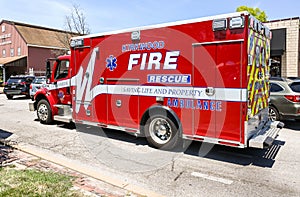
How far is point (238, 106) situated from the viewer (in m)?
4.95

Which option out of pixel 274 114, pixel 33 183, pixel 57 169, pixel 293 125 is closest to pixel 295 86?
pixel 274 114

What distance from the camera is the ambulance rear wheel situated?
5.94m

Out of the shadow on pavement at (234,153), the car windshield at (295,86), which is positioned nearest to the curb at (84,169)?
the shadow on pavement at (234,153)

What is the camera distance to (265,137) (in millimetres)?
5293

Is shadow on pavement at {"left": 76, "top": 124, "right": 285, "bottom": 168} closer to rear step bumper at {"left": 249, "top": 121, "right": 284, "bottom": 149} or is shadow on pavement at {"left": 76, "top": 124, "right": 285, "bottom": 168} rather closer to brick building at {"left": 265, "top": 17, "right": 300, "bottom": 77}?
rear step bumper at {"left": 249, "top": 121, "right": 284, "bottom": 149}

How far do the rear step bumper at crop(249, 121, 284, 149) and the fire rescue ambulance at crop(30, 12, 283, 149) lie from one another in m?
0.02

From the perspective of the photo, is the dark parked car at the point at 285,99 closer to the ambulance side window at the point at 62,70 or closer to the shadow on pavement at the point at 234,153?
the shadow on pavement at the point at 234,153

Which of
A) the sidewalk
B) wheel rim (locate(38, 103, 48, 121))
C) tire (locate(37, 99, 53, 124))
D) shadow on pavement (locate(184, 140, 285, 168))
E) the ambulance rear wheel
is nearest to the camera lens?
the sidewalk

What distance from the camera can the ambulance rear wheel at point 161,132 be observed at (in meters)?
5.94

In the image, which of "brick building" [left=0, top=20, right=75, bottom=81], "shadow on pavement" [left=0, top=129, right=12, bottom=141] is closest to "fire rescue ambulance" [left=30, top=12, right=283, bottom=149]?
"shadow on pavement" [left=0, top=129, right=12, bottom=141]

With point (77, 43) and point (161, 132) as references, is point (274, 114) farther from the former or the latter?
point (77, 43)

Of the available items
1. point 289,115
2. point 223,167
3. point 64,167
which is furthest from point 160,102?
point 289,115

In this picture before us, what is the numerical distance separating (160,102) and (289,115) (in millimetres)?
4808

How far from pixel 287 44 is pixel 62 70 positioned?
1577cm
